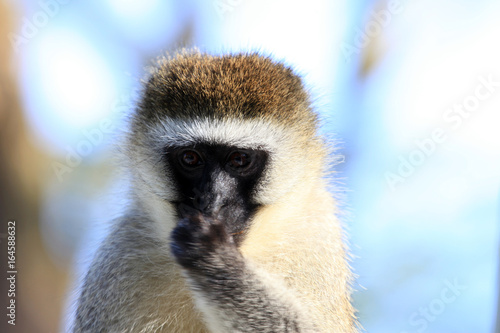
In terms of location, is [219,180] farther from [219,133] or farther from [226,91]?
[226,91]

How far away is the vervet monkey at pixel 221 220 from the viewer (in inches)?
77.7

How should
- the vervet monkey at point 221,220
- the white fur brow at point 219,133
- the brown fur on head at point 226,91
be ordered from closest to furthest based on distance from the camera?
the vervet monkey at point 221,220 < the white fur brow at point 219,133 < the brown fur on head at point 226,91

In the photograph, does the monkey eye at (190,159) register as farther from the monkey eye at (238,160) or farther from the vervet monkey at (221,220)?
the monkey eye at (238,160)

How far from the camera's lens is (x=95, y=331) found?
2369 mm

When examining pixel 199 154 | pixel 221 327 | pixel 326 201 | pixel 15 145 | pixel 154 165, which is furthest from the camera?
pixel 15 145

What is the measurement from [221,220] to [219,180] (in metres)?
0.19

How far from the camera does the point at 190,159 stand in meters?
2.23

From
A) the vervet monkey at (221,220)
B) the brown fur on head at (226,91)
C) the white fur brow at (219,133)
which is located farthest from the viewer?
the brown fur on head at (226,91)

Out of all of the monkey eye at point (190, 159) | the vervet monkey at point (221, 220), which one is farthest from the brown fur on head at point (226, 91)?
the monkey eye at point (190, 159)

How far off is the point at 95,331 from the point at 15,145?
283 centimetres

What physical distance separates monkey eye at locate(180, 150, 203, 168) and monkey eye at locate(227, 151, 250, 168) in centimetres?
16

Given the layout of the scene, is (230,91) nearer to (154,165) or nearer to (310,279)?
(154,165)

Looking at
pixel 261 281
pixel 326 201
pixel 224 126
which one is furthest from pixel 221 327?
pixel 326 201

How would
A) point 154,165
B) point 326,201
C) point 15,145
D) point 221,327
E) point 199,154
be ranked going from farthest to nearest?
point 15,145, point 326,201, point 154,165, point 199,154, point 221,327
